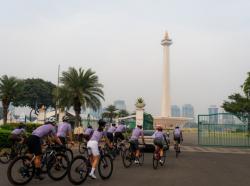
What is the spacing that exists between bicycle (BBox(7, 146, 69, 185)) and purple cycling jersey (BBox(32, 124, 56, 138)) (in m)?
0.56

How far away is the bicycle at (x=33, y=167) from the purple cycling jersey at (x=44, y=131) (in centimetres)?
56

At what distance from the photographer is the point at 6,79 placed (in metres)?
54.1

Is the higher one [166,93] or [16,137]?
[166,93]

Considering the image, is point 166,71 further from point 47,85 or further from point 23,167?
point 23,167

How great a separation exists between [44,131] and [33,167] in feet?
3.08

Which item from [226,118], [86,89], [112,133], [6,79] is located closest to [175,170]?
[112,133]

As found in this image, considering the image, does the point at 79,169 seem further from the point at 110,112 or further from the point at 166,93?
the point at 110,112

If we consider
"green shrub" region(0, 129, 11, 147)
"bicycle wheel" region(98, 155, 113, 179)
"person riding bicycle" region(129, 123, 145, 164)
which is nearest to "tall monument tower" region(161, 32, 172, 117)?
"green shrub" region(0, 129, 11, 147)

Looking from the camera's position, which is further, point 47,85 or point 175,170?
point 47,85

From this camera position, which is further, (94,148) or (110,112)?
(110,112)

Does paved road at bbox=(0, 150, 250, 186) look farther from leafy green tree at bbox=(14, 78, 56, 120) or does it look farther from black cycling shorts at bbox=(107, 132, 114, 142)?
leafy green tree at bbox=(14, 78, 56, 120)

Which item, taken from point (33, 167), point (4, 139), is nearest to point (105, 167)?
point (33, 167)

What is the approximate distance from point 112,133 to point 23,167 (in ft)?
32.4

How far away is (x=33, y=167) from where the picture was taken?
9820 millimetres
